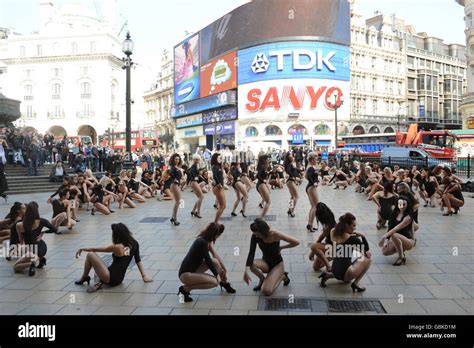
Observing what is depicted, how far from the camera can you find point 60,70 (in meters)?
66.8

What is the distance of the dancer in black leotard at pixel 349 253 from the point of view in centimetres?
552

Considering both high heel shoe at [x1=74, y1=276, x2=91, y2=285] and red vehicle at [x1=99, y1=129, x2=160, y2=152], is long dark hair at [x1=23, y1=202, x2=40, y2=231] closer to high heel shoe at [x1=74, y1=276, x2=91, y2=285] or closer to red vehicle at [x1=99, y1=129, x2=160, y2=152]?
high heel shoe at [x1=74, y1=276, x2=91, y2=285]

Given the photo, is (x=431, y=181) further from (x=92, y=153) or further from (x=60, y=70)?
(x=60, y=70)

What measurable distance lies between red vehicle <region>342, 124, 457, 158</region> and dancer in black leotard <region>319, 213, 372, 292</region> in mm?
26601

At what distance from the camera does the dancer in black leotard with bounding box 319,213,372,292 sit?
5523 millimetres

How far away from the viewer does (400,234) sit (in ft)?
22.8

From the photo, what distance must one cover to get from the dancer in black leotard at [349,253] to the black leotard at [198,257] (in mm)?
1633

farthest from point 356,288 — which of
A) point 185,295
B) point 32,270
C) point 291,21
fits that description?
point 291,21

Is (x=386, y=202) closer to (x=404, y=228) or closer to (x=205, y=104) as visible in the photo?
(x=404, y=228)

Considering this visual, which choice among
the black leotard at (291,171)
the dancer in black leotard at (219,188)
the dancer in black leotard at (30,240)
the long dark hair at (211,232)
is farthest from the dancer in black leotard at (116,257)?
the black leotard at (291,171)

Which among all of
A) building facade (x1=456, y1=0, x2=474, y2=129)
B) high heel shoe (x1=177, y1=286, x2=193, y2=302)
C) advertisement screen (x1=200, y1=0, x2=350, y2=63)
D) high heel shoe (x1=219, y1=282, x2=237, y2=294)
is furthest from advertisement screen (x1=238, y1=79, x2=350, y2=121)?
high heel shoe (x1=177, y1=286, x2=193, y2=302)

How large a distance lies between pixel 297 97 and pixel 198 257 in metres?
50.4
